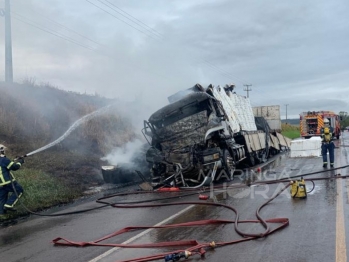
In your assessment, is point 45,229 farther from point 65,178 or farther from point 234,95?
point 234,95

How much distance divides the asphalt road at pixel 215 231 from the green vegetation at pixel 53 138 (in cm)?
194

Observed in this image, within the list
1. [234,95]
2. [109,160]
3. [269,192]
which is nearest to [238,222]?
[269,192]

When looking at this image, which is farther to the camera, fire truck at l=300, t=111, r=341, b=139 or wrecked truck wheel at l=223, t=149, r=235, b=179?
fire truck at l=300, t=111, r=341, b=139

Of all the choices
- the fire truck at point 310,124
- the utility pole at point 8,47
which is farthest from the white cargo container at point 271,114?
the utility pole at point 8,47

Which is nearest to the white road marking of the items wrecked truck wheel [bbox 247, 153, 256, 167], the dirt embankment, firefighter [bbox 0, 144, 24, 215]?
firefighter [bbox 0, 144, 24, 215]

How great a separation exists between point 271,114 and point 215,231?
21411 millimetres

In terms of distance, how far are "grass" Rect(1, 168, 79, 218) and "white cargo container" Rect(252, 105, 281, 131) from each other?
56.2ft

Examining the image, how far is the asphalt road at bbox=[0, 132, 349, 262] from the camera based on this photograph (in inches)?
204

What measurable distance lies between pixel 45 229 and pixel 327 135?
11.2 metres

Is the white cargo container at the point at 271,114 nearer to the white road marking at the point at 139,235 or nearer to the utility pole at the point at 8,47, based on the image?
the utility pole at the point at 8,47

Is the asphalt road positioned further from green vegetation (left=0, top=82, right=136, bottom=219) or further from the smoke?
the smoke

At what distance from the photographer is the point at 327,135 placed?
1495 centimetres

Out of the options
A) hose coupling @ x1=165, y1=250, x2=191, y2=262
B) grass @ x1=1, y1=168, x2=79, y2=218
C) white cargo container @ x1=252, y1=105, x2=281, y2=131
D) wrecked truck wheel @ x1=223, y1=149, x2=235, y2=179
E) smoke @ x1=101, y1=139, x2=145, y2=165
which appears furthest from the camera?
white cargo container @ x1=252, y1=105, x2=281, y2=131

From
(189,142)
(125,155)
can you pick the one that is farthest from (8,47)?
(189,142)
